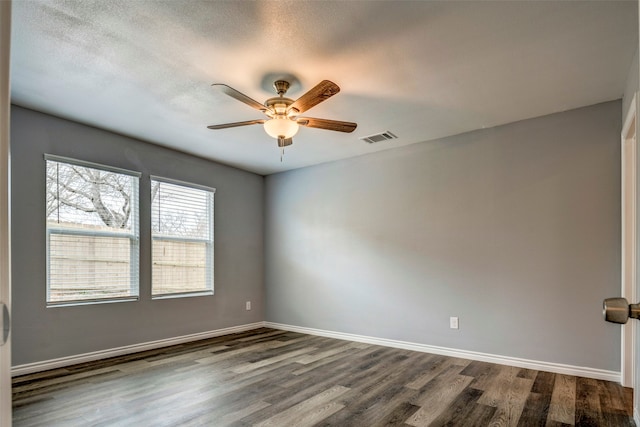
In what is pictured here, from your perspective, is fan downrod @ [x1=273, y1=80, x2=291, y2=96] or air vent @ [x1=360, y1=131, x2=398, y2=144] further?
air vent @ [x1=360, y1=131, x2=398, y2=144]

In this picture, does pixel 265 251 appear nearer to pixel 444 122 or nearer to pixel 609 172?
pixel 444 122

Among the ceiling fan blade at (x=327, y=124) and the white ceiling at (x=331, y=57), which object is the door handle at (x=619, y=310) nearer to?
the white ceiling at (x=331, y=57)

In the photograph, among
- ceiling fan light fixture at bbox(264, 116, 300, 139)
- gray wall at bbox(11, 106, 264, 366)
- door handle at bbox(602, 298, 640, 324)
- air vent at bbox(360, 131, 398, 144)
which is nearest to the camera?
door handle at bbox(602, 298, 640, 324)

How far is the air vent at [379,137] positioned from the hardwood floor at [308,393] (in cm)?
245

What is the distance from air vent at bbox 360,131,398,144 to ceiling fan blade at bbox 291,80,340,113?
158cm

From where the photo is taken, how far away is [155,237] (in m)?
4.58

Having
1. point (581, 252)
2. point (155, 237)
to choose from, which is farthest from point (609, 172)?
point (155, 237)

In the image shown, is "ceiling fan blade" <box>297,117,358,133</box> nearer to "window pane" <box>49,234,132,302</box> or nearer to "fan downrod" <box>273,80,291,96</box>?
"fan downrod" <box>273,80,291,96</box>

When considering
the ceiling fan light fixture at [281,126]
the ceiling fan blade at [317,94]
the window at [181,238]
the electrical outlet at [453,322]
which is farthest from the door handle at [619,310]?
the window at [181,238]

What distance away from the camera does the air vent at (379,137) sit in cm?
425

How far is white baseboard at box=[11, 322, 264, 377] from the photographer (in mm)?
3453

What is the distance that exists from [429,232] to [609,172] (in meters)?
1.77

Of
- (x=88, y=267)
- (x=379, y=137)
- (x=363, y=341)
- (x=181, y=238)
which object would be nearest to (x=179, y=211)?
(x=181, y=238)

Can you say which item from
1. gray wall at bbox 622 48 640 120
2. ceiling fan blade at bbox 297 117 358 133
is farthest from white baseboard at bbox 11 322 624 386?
ceiling fan blade at bbox 297 117 358 133
